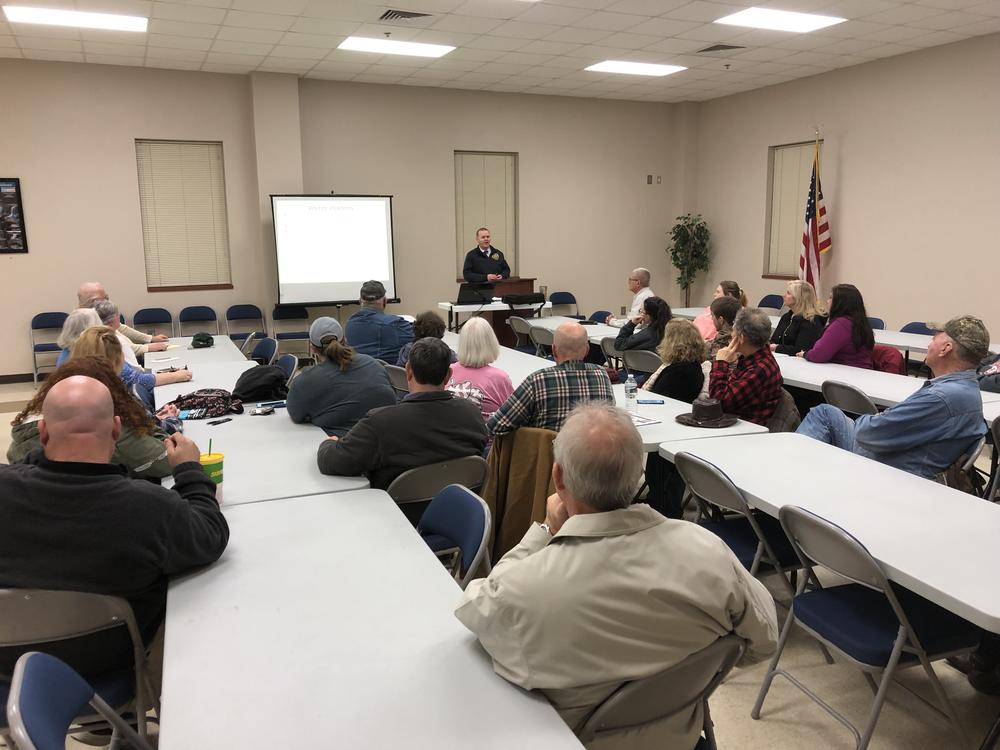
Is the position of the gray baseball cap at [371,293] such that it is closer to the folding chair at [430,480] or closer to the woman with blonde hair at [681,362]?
the woman with blonde hair at [681,362]

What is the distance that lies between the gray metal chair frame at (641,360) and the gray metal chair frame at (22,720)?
14.5 feet

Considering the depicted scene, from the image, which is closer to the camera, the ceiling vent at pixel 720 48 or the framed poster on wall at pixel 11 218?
the ceiling vent at pixel 720 48

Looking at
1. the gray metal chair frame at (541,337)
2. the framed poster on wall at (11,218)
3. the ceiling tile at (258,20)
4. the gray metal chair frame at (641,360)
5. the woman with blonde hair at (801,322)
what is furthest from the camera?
the framed poster on wall at (11,218)

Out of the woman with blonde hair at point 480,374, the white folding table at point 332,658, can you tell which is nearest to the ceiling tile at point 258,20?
the woman with blonde hair at point 480,374

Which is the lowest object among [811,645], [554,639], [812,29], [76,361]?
[811,645]

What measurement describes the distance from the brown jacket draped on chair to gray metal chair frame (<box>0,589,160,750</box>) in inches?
60.3

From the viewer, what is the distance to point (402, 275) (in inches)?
391

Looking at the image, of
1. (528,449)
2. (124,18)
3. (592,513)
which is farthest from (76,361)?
(124,18)

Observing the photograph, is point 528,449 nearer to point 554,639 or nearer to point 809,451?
point 809,451

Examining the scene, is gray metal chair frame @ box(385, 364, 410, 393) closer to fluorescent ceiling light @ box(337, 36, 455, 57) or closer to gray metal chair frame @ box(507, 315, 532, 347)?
gray metal chair frame @ box(507, 315, 532, 347)

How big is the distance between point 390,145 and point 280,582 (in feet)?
27.5

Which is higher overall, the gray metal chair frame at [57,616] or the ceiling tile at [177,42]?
the ceiling tile at [177,42]

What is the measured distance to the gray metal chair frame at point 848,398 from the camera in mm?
4270

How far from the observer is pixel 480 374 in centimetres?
399
